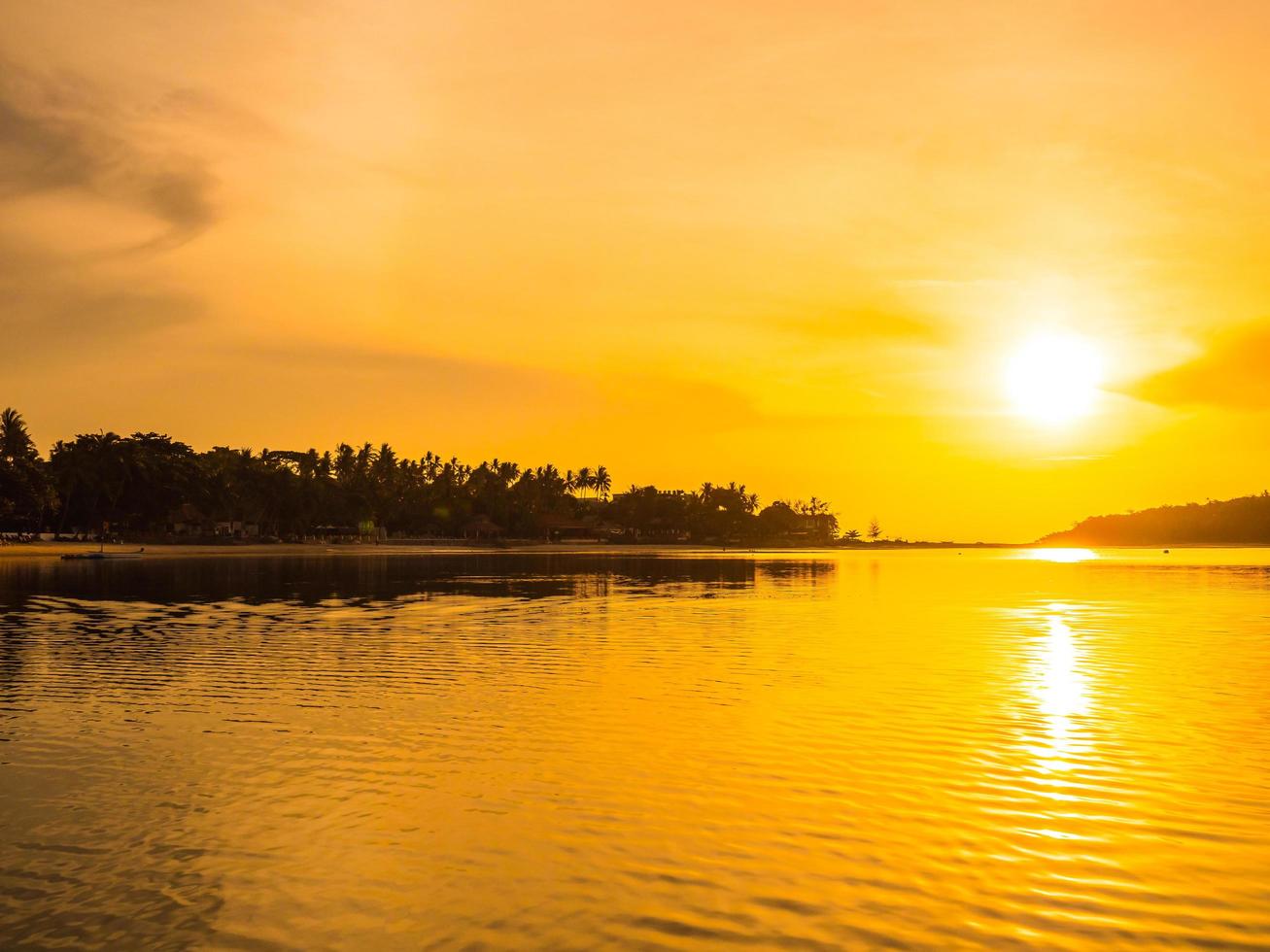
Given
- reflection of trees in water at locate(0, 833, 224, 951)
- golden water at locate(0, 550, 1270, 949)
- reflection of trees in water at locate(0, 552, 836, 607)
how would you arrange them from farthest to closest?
reflection of trees in water at locate(0, 552, 836, 607)
golden water at locate(0, 550, 1270, 949)
reflection of trees in water at locate(0, 833, 224, 951)

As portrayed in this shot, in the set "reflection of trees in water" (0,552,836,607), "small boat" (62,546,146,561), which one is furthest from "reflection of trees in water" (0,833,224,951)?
"small boat" (62,546,146,561)

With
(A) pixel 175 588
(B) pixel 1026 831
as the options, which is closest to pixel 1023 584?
(A) pixel 175 588

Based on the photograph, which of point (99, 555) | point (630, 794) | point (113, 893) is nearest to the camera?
point (113, 893)

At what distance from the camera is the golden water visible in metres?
10.6

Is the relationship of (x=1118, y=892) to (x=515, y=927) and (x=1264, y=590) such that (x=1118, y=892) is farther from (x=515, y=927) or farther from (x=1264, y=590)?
Result: (x=1264, y=590)

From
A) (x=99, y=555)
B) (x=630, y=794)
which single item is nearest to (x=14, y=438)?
(x=99, y=555)

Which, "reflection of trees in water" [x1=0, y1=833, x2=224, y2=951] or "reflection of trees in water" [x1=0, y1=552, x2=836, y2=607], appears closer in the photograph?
"reflection of trees in water" [x1=0, y1=833, x2=224, y2=951]

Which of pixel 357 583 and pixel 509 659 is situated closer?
pixel 509 659

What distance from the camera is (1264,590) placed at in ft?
228

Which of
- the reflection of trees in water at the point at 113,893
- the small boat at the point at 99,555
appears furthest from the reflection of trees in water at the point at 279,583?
the reflection of trees in water at the point at 113,893

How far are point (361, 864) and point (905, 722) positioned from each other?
40.7 feet

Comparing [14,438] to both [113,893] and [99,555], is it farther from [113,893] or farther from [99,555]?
[113,893]

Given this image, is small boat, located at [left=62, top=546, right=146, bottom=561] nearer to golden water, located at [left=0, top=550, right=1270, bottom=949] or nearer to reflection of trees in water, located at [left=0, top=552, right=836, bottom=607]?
reflection of trees in water, located at [left=0, top=552, right=836, bottom=607]

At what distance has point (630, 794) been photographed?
15.6 meters
